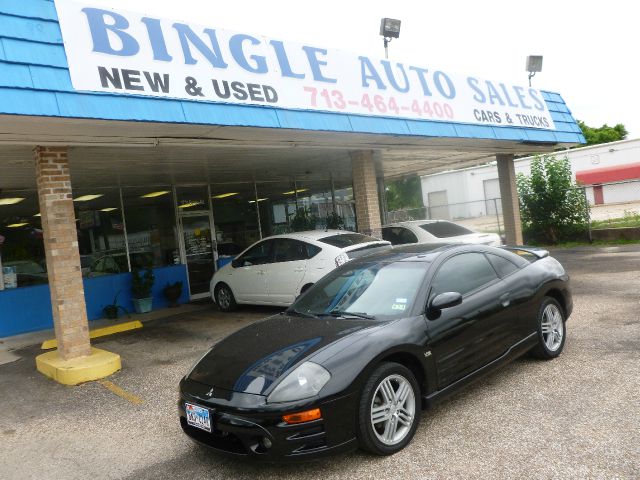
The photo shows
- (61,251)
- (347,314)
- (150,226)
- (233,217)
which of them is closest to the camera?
(347,314)

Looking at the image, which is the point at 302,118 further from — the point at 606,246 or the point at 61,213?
the point at 606,246

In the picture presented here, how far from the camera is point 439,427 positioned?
163 inches

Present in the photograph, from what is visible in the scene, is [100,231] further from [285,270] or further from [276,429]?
[276,429]

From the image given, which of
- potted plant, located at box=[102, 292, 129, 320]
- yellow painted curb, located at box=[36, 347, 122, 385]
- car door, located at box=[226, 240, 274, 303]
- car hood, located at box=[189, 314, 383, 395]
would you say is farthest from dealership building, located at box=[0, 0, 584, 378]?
car hood, located at box=[189, 314, 383, 395]

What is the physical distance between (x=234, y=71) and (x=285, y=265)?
3948 mm

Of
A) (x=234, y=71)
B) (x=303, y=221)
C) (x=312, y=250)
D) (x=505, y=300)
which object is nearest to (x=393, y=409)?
(x=505, y=300)

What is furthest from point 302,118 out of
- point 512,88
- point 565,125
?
point 565,125

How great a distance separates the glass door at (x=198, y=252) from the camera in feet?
43.5

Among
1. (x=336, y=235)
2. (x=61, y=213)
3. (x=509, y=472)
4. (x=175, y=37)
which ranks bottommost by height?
(x=509, y=472)

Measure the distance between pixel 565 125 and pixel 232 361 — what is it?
11975 mm

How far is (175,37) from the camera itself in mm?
6156

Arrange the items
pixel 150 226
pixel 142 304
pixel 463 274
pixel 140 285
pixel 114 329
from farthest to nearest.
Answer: pixel 150 226
pixel 142 304
pixel 140 285
pixel 114 329
pixel 463 274

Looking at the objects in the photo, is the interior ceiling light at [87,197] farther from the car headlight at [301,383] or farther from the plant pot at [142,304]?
the car headlight at [301,383]

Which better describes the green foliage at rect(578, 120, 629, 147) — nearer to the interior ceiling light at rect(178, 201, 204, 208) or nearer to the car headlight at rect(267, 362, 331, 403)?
the interior ceiling light at rect(178, 201, 204, 208)
